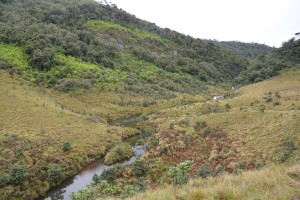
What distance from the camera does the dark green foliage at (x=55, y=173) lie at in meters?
31.9

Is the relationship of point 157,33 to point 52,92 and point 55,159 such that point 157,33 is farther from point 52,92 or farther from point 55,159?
point 55,159

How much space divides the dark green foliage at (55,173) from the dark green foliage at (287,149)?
77.7ft

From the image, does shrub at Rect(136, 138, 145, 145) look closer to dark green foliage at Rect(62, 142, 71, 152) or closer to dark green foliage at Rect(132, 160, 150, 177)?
dark green foliage at Rect(62, 142, 71, 152)

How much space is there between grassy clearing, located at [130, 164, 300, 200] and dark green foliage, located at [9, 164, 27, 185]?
23.8m

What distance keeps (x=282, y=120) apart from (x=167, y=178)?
20.7m

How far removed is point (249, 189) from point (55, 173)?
2763cm

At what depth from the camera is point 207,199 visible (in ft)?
27.8

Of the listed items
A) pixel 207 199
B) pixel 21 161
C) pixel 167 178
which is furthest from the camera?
pixel 21 161

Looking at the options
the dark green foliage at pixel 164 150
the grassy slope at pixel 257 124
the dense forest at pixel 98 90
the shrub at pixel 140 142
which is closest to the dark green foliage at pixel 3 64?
the dense forest at pixel 98 90

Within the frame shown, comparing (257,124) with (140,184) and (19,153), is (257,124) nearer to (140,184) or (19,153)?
(140,184)

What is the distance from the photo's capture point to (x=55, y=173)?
105 ft

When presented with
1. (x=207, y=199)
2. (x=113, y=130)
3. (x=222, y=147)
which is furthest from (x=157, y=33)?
(x=207, y=199)

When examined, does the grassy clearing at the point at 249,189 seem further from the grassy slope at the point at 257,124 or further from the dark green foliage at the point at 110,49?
the dark green foliage at the point at 110,49

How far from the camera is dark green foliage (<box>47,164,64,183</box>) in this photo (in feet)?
105
